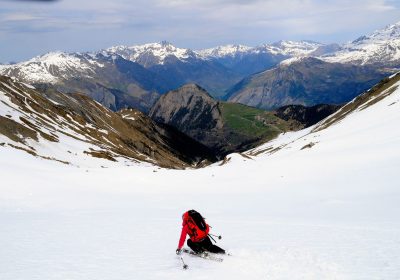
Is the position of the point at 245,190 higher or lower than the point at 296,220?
lower

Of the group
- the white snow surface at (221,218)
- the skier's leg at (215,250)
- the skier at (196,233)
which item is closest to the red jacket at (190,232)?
the skier at (196,233)

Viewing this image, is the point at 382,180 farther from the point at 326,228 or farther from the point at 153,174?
the point at 153,174

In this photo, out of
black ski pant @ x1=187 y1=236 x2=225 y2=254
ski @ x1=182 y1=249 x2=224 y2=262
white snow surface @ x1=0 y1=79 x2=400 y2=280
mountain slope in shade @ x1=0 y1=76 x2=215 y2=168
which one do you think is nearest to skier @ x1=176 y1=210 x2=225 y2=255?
black ski pant @ x1=187 y1=236 x2=225 y2=254

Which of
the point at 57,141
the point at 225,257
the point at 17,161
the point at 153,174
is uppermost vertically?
the point at 225,257

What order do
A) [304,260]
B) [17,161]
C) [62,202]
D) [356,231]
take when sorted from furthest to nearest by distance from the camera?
[17,161] < [62,202] < [356,231] < [304,260]

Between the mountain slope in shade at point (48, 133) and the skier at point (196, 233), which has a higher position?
the skier at point (196, 233)

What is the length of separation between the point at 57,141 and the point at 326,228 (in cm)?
9693

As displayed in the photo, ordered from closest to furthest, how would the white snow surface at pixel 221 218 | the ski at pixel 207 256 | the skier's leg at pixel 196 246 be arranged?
1. the white snow surface at pixel 221 218
2. the ski at pixel 207 256
3. the skier's leg at pixel 196 246

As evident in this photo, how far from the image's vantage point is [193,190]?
41.2 meters

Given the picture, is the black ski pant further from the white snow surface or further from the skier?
the white snow surface

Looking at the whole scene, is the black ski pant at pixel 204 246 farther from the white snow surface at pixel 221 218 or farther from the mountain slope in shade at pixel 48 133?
the mountain slope in shade at pixel 48 133

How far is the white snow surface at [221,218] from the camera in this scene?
14736 millimetres

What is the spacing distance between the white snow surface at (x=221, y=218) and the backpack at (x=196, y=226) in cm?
96

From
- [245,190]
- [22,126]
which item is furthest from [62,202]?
[22,126]
